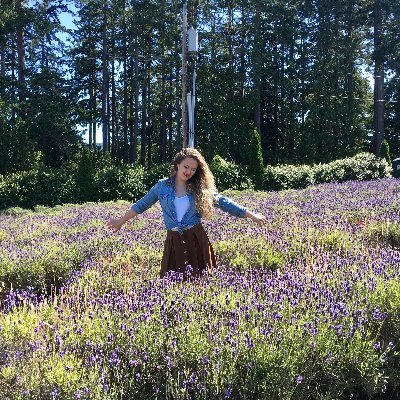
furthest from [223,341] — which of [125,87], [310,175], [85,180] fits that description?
[125,87]

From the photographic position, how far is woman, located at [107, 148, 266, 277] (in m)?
4.33

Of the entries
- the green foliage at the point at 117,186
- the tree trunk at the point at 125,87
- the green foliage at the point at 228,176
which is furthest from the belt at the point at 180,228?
the tree trunk at the point at 125,87

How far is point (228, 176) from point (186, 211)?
18.7 m

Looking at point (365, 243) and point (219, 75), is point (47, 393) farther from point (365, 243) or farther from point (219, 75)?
point (219, 75)

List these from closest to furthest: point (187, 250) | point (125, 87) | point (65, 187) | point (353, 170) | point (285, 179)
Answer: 1. point (187, 250)
2. point (65, 187)
3. point (285, 179)
4. point (353, 170)
5. point (125, 87)

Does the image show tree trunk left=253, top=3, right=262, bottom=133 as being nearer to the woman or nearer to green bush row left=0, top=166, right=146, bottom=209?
green bush row left=0, top=166, right=146, bottom=209

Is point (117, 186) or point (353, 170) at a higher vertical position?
point (353, 170)

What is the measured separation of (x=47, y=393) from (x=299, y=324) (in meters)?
1.36

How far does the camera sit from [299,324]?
9.22 feet

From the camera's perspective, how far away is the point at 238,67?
3659cm

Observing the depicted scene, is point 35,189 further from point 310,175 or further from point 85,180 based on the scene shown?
point 310,175

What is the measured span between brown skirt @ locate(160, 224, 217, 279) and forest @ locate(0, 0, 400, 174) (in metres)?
27.2

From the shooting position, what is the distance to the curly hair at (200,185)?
4.27 m

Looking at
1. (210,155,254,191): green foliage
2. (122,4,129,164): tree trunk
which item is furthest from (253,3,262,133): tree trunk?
(210,155,254,191): green foliage
